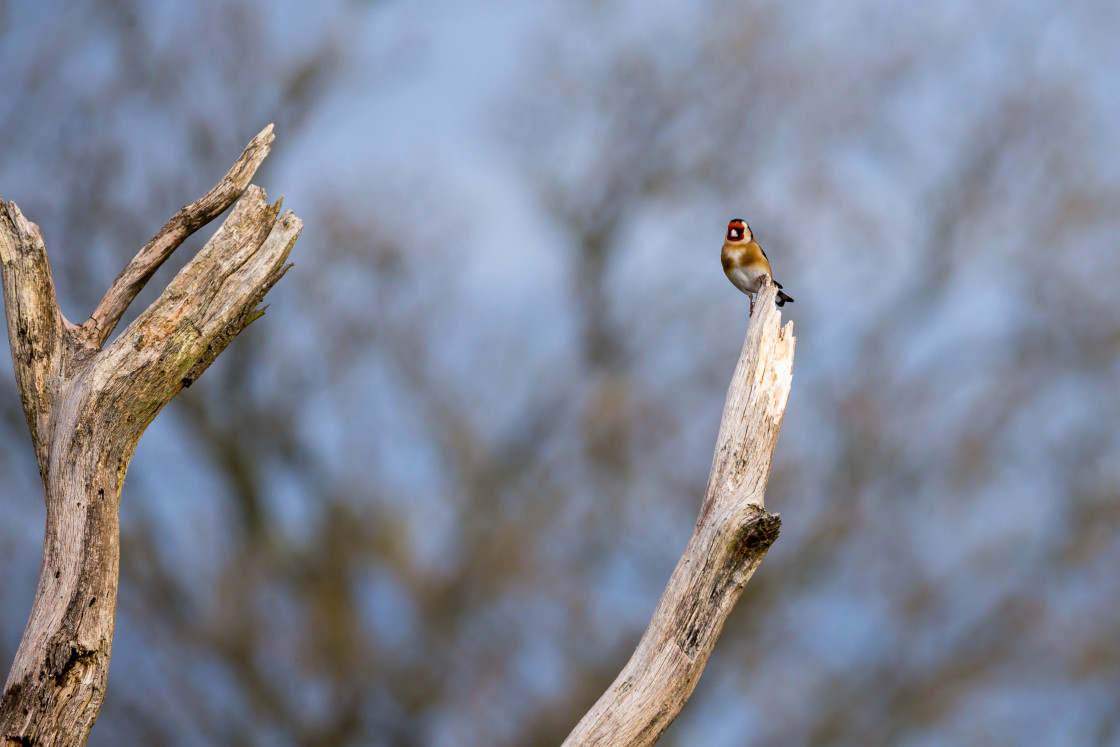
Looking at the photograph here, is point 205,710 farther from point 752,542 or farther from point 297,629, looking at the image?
point 752,542

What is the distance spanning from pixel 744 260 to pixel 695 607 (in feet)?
6.11

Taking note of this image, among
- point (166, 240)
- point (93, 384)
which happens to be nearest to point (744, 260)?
point (166, 240)

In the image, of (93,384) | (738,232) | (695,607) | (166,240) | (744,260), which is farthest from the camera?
(738,232)

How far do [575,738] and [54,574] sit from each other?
5.64ft

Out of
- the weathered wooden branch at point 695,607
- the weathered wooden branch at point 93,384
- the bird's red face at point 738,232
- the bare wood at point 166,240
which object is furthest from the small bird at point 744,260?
the bare wood at point 166,240

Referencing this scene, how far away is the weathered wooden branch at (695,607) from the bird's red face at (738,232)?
1.51 metres

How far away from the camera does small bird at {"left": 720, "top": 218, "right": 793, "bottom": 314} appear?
425 centimetres

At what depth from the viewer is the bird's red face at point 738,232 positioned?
438cm

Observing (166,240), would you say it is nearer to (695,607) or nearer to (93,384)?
(93,384)

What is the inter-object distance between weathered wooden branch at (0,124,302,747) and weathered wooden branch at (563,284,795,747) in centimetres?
156

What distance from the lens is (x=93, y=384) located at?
3.13 metres

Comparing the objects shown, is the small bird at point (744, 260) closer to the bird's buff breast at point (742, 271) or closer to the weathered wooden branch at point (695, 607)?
the bird's buff breast at point (742, 271)

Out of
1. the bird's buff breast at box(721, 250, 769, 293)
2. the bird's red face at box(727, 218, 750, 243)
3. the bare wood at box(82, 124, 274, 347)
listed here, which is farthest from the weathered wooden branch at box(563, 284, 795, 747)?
the bare wood at box(82, 124, 274, 347)

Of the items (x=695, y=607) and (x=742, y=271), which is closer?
(x=695, y=607)
